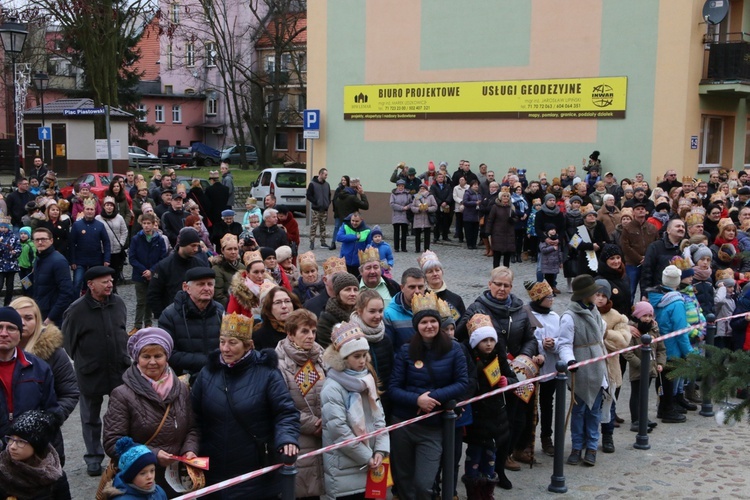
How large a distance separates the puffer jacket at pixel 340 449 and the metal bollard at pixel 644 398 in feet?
11.7

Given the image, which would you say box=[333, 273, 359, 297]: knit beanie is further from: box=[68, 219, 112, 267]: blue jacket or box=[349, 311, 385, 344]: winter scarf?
box=[68, 219, 112, 267]: blue jacket

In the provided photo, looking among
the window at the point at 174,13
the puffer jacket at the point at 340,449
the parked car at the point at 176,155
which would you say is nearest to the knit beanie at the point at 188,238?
the puffer jacket at the point at 340,449

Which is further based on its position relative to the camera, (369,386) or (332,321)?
(332,321)

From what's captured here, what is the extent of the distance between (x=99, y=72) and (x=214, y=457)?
→ 110ft

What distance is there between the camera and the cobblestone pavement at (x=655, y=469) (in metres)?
7.34

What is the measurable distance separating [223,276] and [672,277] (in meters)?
4.97

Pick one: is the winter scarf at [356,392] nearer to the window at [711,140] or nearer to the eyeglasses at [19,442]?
the eyeglasses at [19,442]

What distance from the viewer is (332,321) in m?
7.36

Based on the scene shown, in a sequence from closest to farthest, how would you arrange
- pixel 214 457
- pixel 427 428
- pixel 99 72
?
pixel 214 457
pixel 427 428
pixel 99 72

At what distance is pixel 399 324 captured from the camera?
280 inches

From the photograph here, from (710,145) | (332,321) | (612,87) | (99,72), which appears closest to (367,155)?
(612,87)

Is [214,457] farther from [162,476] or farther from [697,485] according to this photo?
[697,485]

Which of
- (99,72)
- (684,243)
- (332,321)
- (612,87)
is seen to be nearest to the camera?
(332,321)

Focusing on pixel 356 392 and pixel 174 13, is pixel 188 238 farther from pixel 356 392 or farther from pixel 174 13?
pixel 174 13
